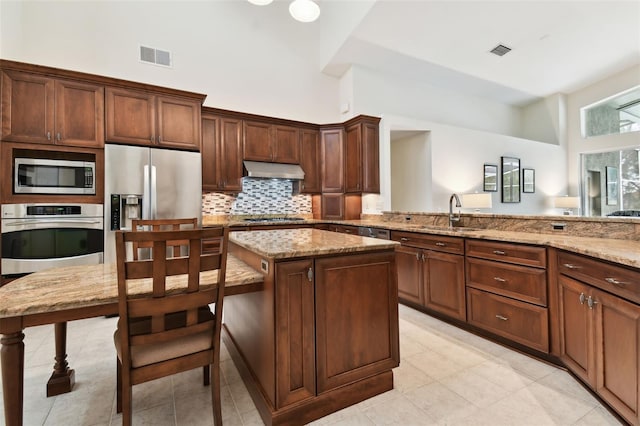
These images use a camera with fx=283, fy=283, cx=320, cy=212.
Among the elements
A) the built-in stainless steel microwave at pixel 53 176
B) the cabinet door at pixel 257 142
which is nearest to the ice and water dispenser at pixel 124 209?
the built-in stainless steel microwave at pixel 53 176

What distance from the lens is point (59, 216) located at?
2.93m

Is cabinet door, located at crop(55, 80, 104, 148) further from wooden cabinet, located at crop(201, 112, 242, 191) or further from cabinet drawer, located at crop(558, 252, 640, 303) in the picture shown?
cabinet drawer, located at crop(558, 252, 640, 303)

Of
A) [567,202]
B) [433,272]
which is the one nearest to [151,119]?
[433,272]

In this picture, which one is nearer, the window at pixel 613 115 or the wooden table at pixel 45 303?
the wooden table at pixel 45 303

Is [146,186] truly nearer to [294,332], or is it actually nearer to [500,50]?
[294,332]

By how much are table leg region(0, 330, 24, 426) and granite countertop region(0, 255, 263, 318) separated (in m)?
0.13

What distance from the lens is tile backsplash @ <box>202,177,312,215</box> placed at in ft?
14.7

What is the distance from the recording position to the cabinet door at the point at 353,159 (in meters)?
4.66

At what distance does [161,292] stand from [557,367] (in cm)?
258

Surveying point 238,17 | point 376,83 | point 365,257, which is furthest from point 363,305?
point 238,17

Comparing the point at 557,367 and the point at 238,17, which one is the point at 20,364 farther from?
the point at 238,17

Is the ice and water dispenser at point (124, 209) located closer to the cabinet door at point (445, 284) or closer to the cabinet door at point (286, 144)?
the cabinet door at point (286, 144)

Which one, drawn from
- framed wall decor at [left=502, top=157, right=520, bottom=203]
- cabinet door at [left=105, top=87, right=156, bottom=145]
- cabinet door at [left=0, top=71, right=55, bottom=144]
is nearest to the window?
framed wall decor at [left=502, top=157, right=520, bottom=203]

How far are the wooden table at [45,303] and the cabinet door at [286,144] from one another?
3.33 m
